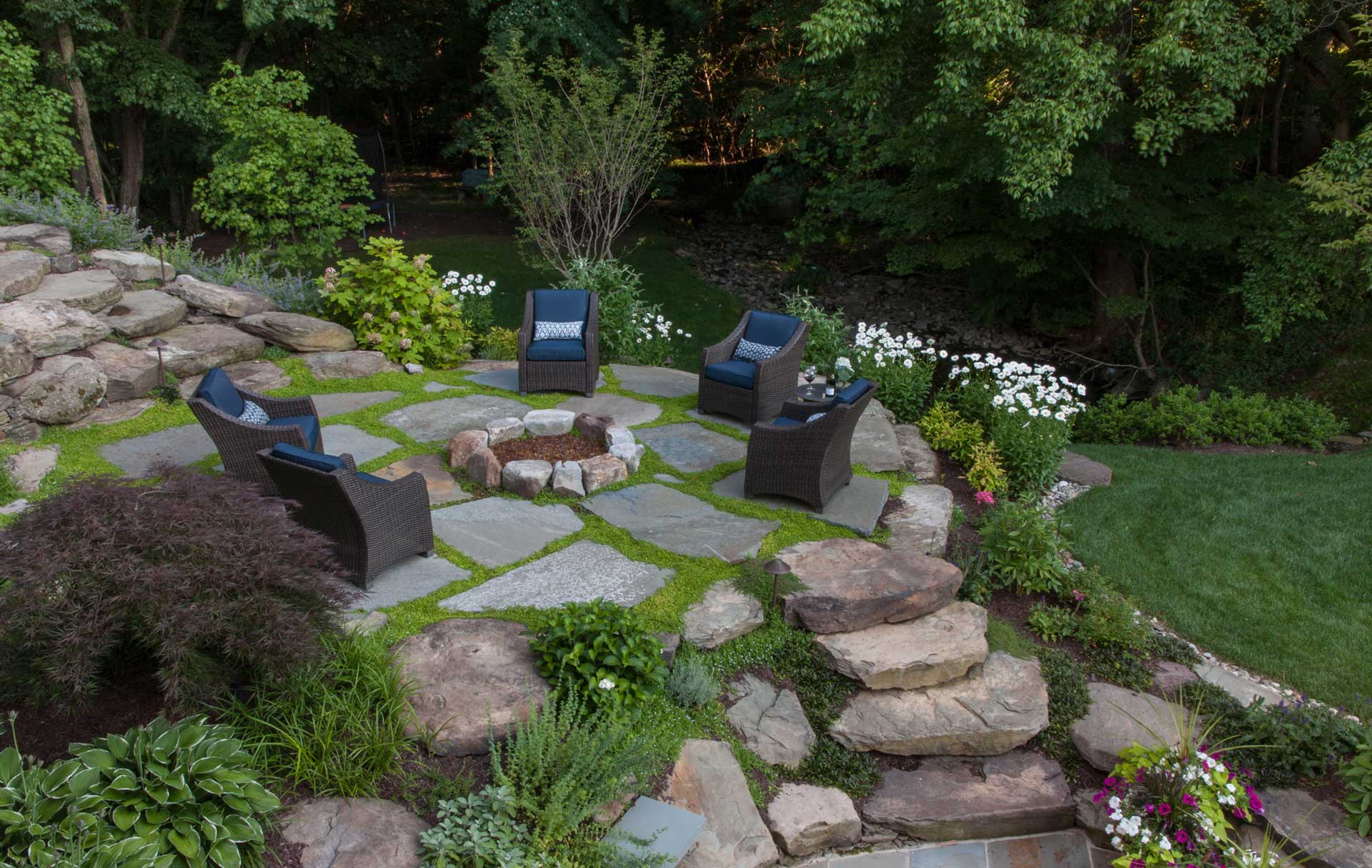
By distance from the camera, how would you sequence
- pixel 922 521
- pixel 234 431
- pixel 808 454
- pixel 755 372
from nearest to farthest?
pixel 234 431
pixel 808 454
pixel 922 521
pixel 755 372

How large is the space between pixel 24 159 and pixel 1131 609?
36.2 feet

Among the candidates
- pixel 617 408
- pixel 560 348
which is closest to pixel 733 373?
pixel 617 408

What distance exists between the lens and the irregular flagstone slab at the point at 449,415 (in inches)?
262

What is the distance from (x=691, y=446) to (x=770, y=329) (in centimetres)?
129

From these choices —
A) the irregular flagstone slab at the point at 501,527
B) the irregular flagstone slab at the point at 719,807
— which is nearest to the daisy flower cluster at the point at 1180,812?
the irregular flagstone slab at the point at 719,807

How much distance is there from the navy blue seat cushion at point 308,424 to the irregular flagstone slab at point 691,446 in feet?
7.25

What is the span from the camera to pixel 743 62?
17438mm

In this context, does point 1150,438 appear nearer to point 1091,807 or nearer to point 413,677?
point 1091,807

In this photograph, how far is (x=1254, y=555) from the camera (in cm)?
589

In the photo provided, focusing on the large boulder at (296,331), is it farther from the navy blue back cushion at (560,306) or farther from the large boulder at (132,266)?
the navy blue back cushion at (560,306)

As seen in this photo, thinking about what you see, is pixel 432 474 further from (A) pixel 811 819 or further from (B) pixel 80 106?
(B) pixel 80 106

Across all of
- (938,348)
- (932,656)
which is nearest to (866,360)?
(932,656)

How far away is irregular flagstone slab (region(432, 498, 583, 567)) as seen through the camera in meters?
5.07

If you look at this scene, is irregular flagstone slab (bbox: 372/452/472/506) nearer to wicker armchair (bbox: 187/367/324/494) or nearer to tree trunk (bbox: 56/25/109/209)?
wicker armchair (bbox: 187/367/324/494)
